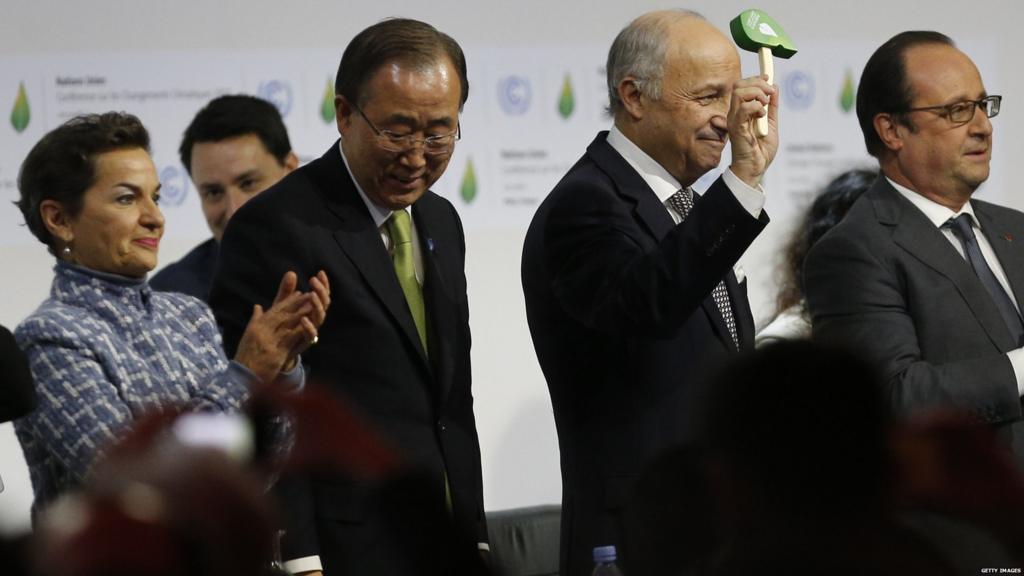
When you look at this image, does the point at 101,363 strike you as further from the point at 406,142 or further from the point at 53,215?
the point at 406,142

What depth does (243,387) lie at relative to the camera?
208 cm

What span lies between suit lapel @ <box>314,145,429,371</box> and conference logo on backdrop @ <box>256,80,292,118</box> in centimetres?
215

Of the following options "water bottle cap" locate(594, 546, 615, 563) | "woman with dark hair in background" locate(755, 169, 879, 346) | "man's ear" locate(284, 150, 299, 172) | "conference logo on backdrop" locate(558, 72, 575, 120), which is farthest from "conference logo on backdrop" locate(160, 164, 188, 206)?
"water bottle cap" locate(594, 546, 615, 563)

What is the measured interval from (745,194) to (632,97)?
50cm

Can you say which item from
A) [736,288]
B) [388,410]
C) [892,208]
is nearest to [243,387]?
[388,410]

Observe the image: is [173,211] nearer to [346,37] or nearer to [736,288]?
[346,37]

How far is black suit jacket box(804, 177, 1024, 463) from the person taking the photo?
8.30 ft

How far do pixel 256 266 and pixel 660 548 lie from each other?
1976mm

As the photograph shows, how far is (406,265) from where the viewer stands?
261 cm

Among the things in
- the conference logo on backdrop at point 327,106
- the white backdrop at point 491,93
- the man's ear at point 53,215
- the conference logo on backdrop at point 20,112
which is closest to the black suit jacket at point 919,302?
the man's ear at point 53,215

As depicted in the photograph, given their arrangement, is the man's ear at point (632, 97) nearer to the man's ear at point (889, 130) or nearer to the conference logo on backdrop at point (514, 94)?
the man's ear at point (889, 130)

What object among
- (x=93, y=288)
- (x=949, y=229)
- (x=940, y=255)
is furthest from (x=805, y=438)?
(x=949, y=229)

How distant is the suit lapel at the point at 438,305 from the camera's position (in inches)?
99.9

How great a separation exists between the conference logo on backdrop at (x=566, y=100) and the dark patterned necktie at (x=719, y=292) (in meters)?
2.14
